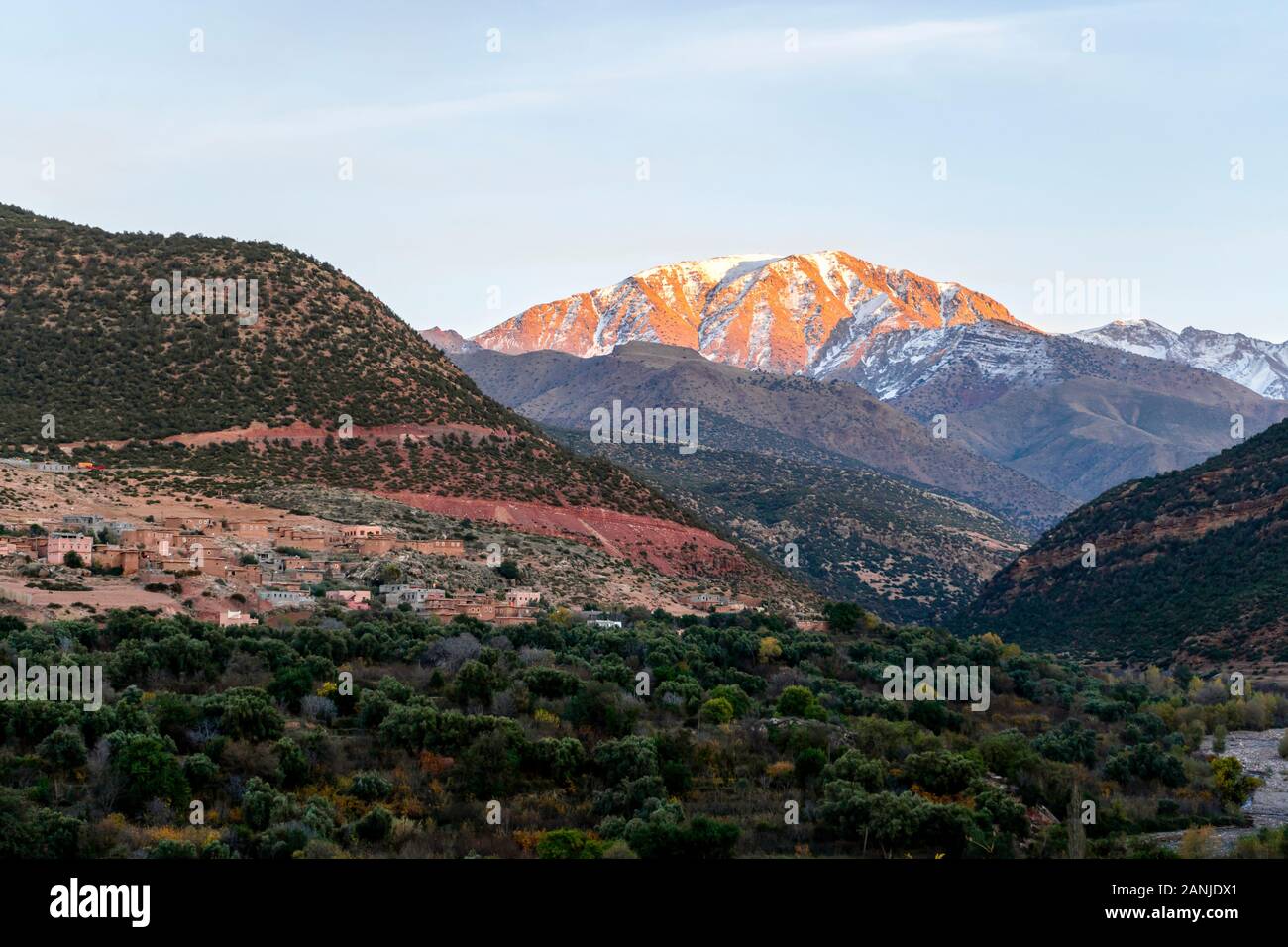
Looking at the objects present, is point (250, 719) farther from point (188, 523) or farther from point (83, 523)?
point (188, 523)

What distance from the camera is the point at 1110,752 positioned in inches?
1555

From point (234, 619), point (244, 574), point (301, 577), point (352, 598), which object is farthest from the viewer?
point (301, 577)

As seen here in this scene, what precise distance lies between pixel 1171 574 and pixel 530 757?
2141 inches

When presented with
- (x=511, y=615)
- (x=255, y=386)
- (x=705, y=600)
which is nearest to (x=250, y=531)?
(x=511, y=615)

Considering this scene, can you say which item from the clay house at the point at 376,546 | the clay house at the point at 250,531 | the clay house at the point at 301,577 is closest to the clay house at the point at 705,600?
the clay house at the point at 376,546

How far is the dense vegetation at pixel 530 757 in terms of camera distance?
25.1 m

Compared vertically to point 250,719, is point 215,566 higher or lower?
higher

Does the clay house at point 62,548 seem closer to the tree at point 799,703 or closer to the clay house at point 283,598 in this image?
the clay house at point 283,598

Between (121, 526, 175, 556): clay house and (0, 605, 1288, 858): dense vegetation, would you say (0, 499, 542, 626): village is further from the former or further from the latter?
(0, 605, 1288, 858): dense vegetation

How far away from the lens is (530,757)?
1209 inches

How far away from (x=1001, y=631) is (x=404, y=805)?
198 ft

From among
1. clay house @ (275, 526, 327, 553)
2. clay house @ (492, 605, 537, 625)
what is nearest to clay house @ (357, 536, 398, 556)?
clay house @ (275, 526, 327, 553)

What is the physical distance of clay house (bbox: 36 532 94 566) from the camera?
46.9m
